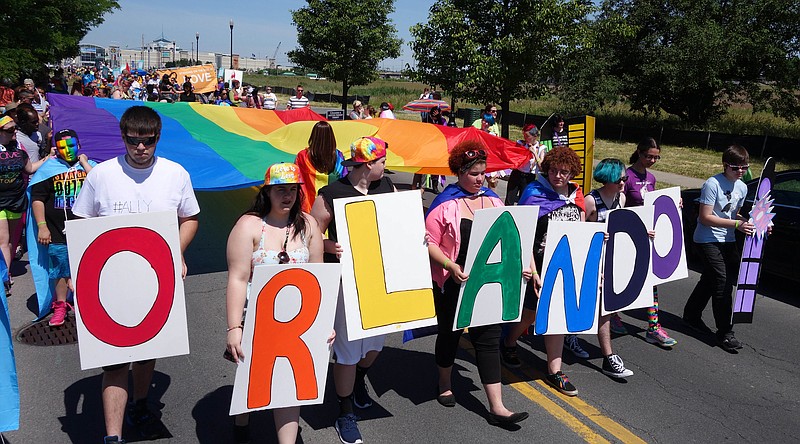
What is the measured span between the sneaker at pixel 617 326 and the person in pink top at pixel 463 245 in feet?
7.66

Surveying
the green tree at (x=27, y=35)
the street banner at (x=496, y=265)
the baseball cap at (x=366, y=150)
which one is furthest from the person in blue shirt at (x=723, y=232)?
the green tree at (x=27, y=35)

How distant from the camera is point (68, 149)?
512cm

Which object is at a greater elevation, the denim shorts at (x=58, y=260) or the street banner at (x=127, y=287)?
the street banner at (x=127, y=287)

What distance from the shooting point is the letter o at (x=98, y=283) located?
3.28 metres

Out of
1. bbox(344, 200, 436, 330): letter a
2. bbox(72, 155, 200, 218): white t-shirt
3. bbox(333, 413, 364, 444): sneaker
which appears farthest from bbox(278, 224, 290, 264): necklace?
bbox(333, 413, 364, 444): sneaker

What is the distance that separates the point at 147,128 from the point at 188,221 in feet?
2.08

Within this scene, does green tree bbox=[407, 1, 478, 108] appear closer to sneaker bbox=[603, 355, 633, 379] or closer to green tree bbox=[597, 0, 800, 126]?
green tree bbox=[597, 0, 800, 126]

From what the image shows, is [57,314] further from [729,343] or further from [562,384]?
[729,343]

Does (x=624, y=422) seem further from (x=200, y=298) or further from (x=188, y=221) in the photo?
(x=200, y=298)

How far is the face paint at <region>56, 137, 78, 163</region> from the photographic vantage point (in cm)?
511

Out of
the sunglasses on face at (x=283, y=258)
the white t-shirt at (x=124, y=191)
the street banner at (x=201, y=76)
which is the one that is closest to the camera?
the sunglasses on face at (x=283, y=258)

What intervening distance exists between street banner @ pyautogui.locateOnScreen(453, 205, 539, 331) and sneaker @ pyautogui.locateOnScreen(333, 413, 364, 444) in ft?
2.93

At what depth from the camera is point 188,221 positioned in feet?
12.7

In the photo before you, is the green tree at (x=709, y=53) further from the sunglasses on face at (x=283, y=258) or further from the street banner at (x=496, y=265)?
the sunglasses on face at (x=283, y=258)
